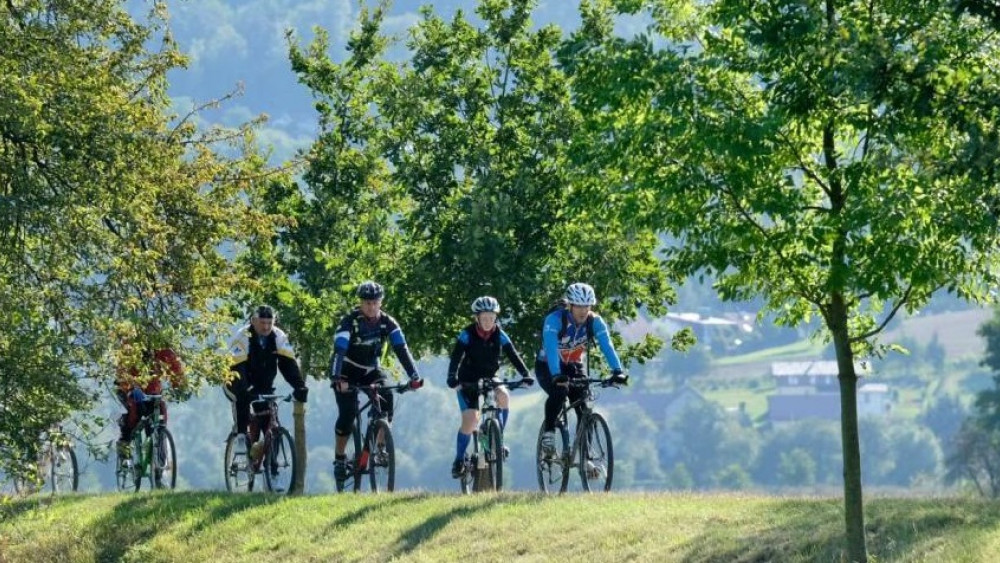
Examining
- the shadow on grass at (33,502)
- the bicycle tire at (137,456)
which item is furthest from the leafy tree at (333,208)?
the shadow on grass at (33,502)

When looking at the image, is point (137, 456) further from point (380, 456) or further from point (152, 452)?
point (380, 456)

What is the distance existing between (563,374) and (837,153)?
5.09 metres

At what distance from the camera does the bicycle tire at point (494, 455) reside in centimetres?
1917

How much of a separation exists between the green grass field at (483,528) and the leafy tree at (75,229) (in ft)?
5.87

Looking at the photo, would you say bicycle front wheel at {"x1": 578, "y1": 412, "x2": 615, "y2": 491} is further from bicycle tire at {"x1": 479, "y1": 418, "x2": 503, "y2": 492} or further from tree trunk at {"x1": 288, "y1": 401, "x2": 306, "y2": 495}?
tree trunk at {"x1": 288, "y1": 401, "x2": 306, "y2": 495}

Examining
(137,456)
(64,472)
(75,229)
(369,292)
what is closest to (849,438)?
(369,292)

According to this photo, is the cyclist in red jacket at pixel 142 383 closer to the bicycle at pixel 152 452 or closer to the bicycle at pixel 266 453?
the bicycle at pixel 152 452

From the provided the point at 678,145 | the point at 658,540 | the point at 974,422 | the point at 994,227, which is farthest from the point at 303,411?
the point at 974,422

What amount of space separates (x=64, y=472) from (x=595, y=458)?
10.2m

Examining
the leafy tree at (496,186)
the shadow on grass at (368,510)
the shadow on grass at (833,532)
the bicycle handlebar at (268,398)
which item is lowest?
the shadow on grass at (833,532)

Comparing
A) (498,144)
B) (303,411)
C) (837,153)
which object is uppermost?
(498,144)

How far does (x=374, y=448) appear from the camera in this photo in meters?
19.9

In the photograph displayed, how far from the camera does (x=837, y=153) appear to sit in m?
13.8

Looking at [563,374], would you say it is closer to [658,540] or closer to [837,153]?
[658,540]
